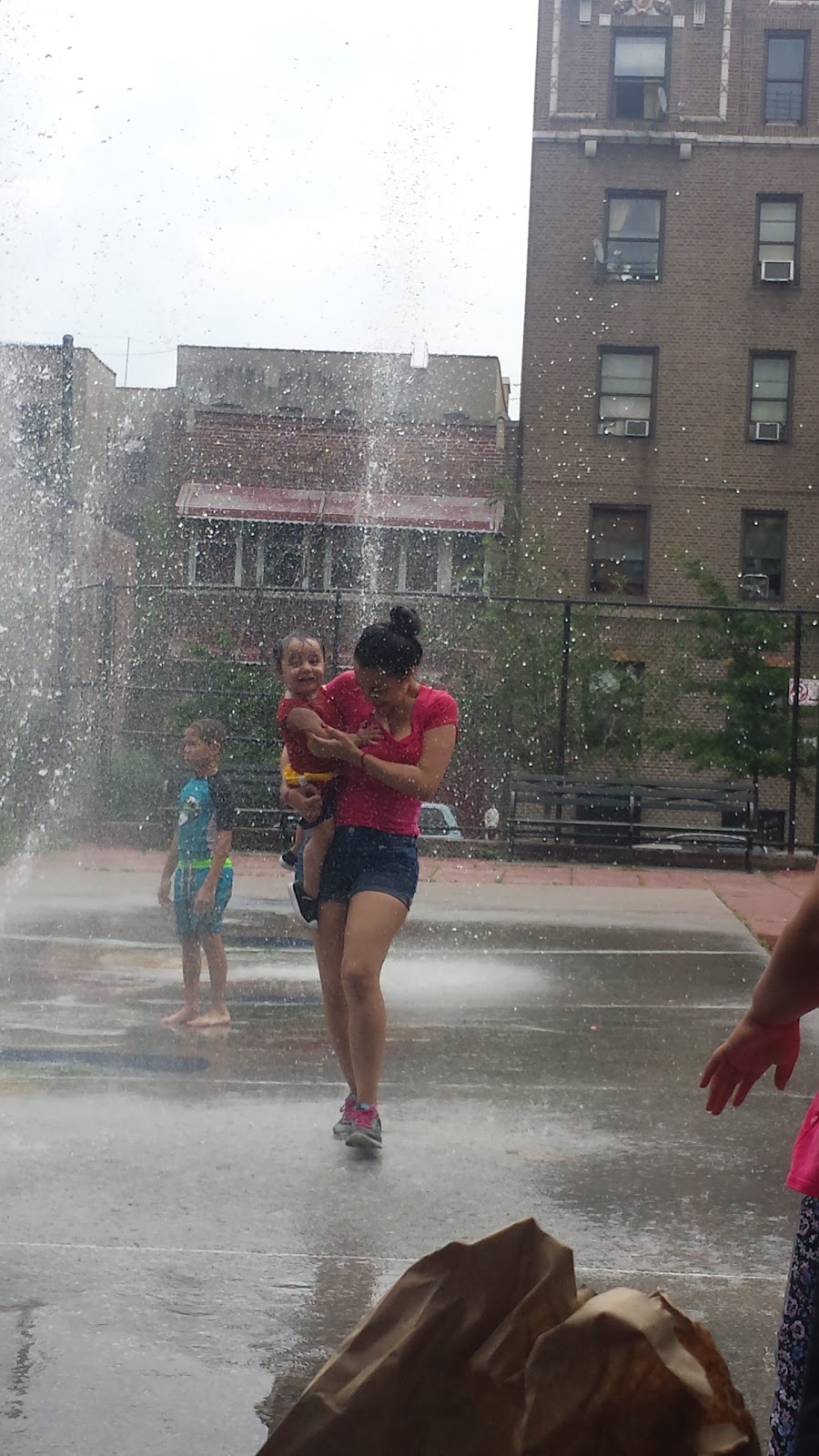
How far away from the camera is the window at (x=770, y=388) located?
3253 centimetres

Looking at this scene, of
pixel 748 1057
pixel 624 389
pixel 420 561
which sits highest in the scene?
pixel 624 389

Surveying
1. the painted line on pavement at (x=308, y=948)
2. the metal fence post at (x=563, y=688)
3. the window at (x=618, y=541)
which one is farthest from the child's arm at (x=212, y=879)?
the window at (x=618, y=541)

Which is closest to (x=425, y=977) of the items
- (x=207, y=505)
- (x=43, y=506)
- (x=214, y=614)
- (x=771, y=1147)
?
(x=771, y=1147)

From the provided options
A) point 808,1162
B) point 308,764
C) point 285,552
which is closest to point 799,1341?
point 808,1162

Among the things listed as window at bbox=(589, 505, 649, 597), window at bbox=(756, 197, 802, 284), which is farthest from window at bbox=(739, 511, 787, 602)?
window at bbox=(756, 197, 802, 284)

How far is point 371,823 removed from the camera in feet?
17.2

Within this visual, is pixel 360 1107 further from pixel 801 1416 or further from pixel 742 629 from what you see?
pixel 742 629

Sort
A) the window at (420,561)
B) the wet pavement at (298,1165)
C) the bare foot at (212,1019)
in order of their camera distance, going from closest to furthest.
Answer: the wet pavement at (298,1165), the bare foot at (212,1019), the window at (420,561)

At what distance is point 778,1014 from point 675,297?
31780 mm

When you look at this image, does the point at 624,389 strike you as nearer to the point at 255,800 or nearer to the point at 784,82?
the point at 784,82

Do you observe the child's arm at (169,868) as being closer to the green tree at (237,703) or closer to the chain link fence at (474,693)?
the chain link fence at (474,693)

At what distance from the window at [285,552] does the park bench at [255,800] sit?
51.4 feet

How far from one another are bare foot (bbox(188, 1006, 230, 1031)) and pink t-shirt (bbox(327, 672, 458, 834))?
6.58 feet

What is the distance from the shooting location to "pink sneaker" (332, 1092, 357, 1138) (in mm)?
5184
